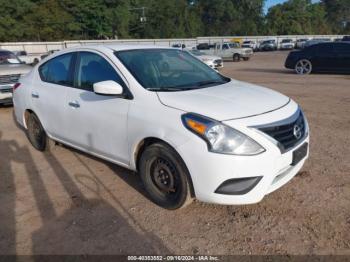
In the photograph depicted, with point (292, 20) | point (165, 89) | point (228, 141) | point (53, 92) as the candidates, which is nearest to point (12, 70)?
point (53, 92)

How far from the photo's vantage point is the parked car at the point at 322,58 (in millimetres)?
14250

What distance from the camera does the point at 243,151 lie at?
9.73 ft

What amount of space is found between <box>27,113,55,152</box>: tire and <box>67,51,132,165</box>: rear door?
3.04 ft

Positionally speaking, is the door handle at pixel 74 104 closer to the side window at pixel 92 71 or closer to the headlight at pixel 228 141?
the side window at pixel 92 71

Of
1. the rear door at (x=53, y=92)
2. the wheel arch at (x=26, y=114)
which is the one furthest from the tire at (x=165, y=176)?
the wheel arch at (x=26, y=114)

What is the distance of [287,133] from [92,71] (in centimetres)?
242

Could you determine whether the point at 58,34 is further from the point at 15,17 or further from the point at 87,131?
Answer: the point at 87,131

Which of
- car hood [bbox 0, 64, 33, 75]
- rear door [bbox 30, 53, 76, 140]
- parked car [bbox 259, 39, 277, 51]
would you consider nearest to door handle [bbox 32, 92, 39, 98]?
rear door [bbox 30, 53, 76, 140]

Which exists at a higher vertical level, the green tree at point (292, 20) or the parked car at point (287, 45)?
the green tree at point (292, 20)

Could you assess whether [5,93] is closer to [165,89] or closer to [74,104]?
[74,104]

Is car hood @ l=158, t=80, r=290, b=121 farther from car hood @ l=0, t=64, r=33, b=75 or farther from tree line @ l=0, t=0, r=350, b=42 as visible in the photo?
tree line @ l=0, t=0, r=350, b=42

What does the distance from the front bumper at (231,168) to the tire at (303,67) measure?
1351 centimetres

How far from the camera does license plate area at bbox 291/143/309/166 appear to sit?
327 cm

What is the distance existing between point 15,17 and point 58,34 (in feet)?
25.0
